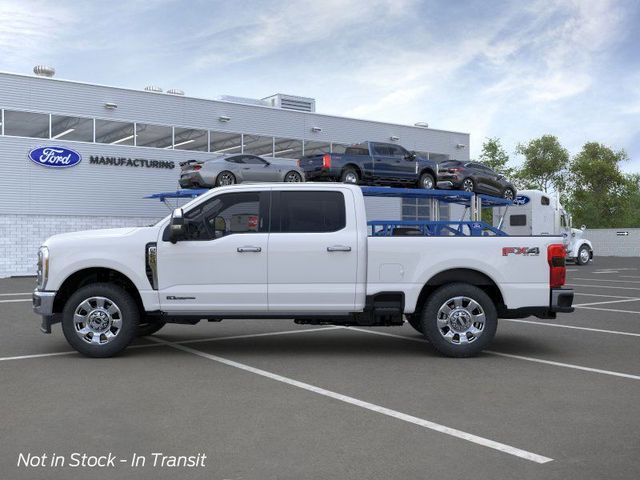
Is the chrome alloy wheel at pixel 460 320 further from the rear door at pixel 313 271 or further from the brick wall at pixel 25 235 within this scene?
the brick wall at pixel 25 235

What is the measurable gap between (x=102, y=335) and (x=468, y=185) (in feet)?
52.8

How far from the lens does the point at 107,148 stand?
30.8 meters

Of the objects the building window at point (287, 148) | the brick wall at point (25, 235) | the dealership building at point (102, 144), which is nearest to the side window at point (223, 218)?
the brick wall at point (25, 235)

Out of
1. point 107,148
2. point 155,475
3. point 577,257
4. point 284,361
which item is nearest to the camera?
point 155,475

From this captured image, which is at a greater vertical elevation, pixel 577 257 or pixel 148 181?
pixel 148 181

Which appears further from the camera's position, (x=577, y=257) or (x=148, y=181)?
(x=577, y=257)

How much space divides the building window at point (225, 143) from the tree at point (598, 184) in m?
49.6

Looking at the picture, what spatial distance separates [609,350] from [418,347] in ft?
7.90

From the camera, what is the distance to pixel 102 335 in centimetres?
851

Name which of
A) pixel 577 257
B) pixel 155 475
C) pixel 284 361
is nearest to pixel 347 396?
pixel 284 361

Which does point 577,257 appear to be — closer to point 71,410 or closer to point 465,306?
point 465,306

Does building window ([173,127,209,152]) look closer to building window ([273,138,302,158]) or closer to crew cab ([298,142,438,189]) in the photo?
building window ([273,138,302,158])

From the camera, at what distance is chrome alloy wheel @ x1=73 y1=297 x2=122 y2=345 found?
8.49 metres

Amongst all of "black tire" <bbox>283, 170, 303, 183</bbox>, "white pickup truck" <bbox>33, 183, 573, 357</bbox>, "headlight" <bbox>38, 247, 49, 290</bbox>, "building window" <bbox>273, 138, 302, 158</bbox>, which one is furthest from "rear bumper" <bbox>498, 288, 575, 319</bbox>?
"building window" <bbox>273, 138, 302, 158</bbox>
